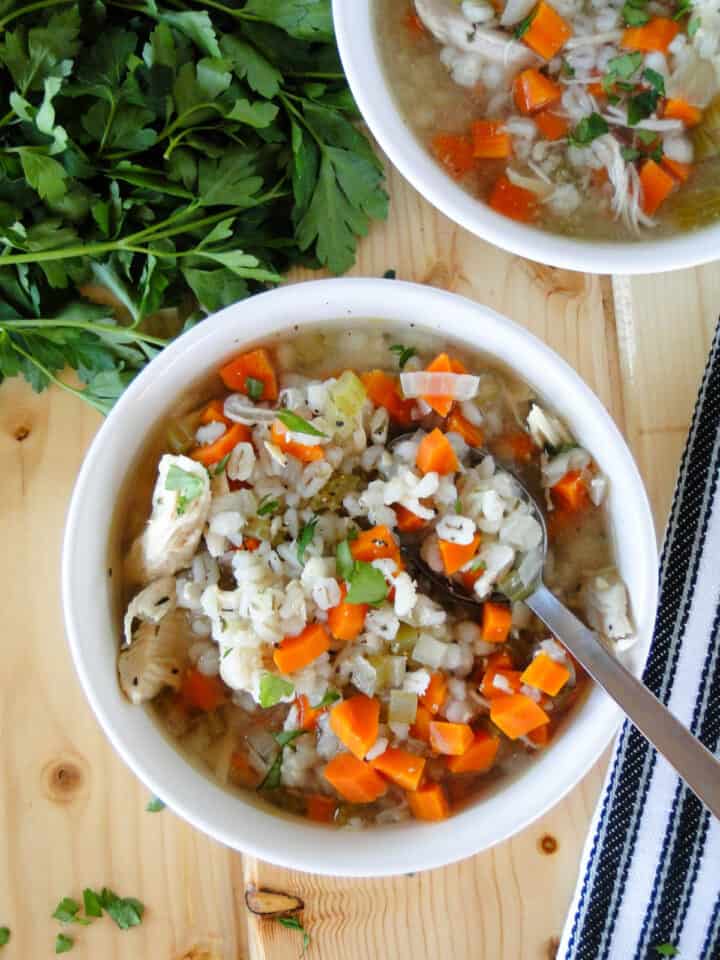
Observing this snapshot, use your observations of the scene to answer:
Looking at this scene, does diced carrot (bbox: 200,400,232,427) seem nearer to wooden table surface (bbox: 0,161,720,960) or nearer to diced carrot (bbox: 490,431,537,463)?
wooden table surface (bbox: 0,161,720,960)

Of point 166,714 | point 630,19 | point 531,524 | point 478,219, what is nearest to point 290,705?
point 166,714

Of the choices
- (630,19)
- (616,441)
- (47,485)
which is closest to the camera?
(616,441)

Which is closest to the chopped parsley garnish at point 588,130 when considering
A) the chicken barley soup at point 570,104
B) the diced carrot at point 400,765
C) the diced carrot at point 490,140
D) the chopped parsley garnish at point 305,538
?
the chicken barley soup at point 570,104

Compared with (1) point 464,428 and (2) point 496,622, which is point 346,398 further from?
(2) point 496,622

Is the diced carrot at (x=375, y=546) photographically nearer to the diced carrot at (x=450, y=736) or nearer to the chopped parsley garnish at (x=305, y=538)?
the chopped parsley garnish at (x=305, y=538)

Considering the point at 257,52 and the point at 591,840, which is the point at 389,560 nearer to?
the point at 591,840

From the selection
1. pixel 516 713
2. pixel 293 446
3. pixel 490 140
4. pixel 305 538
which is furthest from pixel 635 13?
pixel 516 713
